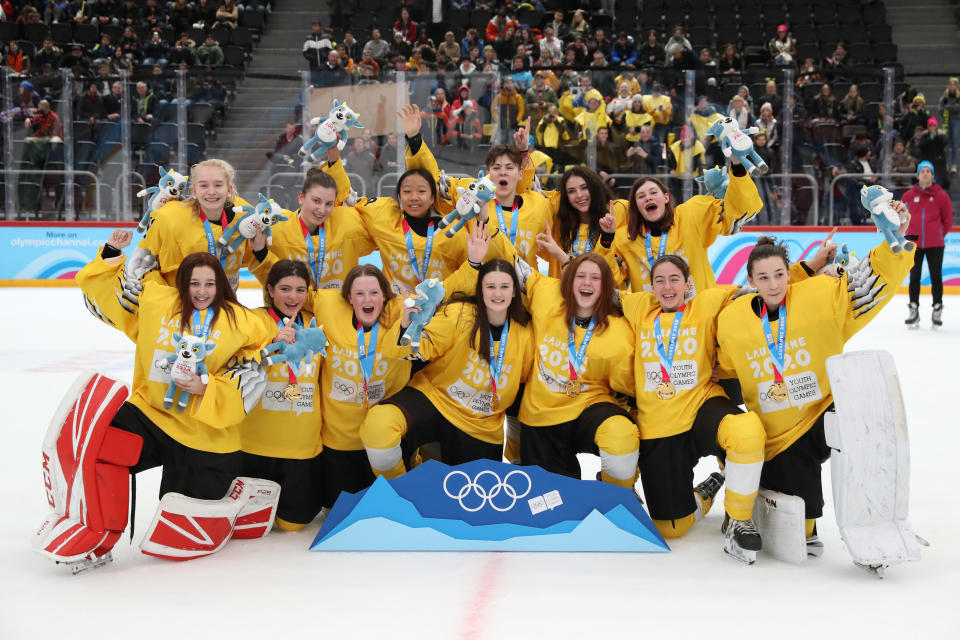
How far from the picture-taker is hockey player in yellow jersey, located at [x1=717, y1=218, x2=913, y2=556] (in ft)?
11.4

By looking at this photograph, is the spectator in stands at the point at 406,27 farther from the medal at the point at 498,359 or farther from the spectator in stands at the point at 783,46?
the medal at the point at 498,359

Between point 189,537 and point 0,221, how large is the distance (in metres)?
9.98

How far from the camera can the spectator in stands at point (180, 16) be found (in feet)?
53.0

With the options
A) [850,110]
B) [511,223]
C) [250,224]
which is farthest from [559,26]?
[250,224]

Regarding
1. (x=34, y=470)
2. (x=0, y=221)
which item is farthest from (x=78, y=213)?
(x=34, y=470)

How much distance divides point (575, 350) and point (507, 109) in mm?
7038

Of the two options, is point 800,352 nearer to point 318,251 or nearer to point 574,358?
point 574,358

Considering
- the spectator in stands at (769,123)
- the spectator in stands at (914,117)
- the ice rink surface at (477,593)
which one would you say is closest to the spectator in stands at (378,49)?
the spectator in stands at (769,123)

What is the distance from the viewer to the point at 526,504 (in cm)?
350

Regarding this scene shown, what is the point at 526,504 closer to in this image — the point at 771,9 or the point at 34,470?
the point at 34,470

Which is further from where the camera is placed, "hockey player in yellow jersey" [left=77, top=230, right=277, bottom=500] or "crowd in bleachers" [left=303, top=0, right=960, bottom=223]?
"crowd in bleachers" [left=303, top=0, right=960, bottom=223]

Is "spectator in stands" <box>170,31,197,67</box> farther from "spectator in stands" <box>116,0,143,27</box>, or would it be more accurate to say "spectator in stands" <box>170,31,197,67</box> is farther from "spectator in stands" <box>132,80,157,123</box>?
"spectator in stands" <box>132,80,157,123</box>

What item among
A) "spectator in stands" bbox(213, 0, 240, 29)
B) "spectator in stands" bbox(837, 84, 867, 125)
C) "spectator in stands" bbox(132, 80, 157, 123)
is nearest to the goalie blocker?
"spectator in stands" bbox(132, 80, 157, 123)

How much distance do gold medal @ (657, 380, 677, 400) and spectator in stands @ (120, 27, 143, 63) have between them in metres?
13.4
